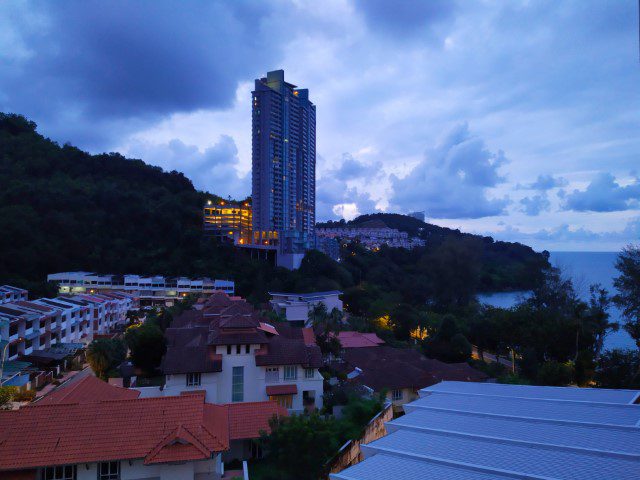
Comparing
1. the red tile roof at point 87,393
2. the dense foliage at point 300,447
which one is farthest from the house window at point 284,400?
the dense foliage at point 300,447

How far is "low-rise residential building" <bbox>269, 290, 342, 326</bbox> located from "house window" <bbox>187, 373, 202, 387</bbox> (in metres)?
15.3

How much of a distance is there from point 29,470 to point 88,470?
89cm

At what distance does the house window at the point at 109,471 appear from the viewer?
24.1ft

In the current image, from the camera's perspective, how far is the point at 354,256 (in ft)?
184

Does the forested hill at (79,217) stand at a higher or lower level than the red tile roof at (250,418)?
higher

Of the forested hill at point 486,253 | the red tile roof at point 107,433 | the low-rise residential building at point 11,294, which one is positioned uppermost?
the forested hill at point 486,253

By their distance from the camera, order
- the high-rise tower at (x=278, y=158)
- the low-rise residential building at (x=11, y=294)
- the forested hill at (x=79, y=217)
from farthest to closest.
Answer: the high-rise tower at (x=278, y=158)
the forested hill at (x=79, y=217)
the low-rise residential building at (x=11, y=294)

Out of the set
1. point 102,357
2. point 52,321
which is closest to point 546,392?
point 102,357

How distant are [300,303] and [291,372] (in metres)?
19.1

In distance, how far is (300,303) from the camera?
3228cm

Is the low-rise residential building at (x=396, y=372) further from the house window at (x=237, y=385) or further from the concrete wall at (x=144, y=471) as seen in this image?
the concrete wall at (x=144, y=471)

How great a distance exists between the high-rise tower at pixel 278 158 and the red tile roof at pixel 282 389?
3248 centimetres

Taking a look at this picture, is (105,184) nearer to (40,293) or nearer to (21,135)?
(21,135)

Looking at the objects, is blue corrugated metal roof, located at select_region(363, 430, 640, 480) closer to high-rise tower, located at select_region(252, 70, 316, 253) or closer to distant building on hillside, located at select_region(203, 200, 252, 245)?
high-rise tower, located at select_region(252, 70, 316, 253)
